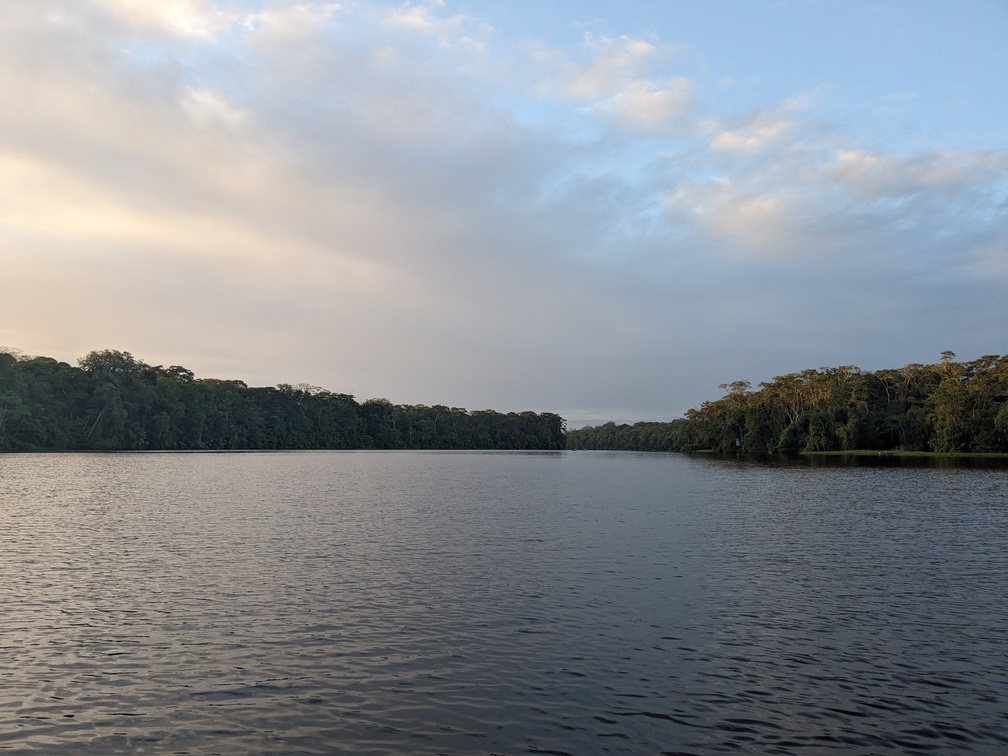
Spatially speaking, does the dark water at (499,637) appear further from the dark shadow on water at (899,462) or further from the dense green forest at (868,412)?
the dense green forest at (868,412)

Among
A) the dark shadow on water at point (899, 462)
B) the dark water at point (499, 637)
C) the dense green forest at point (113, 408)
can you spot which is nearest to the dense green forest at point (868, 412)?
the dark shadow on water at point (899, 462)

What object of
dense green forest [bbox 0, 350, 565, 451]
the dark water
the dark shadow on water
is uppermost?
dense green forest [bbox 0, 350, 565, 451]

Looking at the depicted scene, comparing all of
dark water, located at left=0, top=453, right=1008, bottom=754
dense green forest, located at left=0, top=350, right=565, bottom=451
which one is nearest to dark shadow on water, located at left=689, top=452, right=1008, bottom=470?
dark water, located at left=0, top=453, right=1008, bottom=754

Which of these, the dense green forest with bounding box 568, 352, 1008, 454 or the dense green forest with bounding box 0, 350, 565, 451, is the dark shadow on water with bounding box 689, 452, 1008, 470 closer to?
the dense green forest with bounding box 568, 352, 1008, 454

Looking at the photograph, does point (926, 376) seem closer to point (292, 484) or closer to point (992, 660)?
point (292, 484)

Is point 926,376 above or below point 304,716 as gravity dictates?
above

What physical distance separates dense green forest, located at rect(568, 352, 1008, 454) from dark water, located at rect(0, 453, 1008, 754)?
325ft

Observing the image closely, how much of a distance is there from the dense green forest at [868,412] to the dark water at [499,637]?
99074mm

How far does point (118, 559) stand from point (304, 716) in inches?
640

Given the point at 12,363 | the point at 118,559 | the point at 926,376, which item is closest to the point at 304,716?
the point at 118,559

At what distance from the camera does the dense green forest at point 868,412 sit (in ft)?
388

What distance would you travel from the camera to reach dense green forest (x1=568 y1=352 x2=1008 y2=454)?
118250 millimetres

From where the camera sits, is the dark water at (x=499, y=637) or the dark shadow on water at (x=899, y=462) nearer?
the dark water at (x=499, y=637)

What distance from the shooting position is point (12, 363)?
127 meters
